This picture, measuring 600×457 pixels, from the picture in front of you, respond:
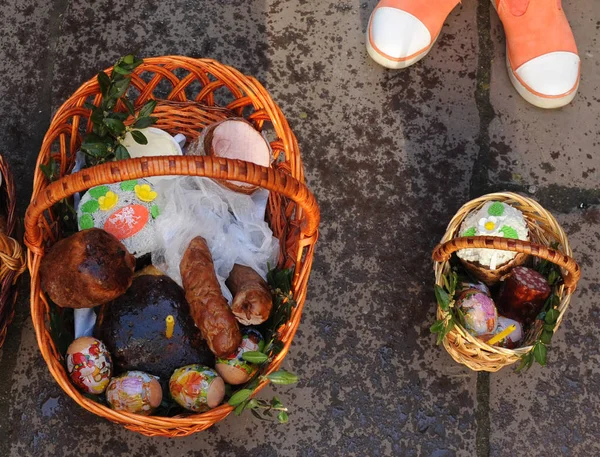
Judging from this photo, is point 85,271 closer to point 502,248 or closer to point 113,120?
point 113,120

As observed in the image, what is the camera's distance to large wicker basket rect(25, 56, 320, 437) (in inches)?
44.4

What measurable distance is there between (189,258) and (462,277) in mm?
665

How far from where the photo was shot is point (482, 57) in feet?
6.40

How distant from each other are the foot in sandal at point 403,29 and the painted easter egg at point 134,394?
110cm

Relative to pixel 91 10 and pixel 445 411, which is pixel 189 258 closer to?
pixel 445 411

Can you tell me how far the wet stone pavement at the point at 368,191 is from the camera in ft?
5.16

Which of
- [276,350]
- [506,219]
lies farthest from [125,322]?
[506,219]

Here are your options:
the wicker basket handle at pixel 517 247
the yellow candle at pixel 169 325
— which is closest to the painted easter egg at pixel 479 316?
the wicker basket handle at pixel 517 247

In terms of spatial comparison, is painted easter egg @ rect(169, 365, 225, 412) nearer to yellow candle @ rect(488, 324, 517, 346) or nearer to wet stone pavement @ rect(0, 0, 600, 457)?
wet stone pavement @ rect(0, 0, 600, 457)

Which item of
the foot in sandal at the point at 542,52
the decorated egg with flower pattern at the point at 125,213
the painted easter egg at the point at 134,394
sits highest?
the foot in sandal at the point at 542,52

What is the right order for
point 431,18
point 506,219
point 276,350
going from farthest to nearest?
point 431,18, point 506,219, point 276,350

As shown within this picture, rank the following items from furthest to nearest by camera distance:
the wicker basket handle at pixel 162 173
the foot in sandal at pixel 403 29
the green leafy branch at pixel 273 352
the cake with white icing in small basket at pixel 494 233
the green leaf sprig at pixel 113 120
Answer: the foot in sandal at pixel 403 29 < the cake with white icing in small basket at pixel 494 233 < the green leaf sprig at pixel 113 120 < the green leafy branch at pixel 273 352 < the wicker basket handle at pixel 162 173

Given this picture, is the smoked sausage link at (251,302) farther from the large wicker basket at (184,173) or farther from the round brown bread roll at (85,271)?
the round brown bread roll at (85,271)

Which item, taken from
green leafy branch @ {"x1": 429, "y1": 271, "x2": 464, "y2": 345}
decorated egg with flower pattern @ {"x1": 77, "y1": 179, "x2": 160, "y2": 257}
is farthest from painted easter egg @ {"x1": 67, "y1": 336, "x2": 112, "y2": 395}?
green leafy branch @ {"x1": 429, "y1": 271, "x2": 464, "y2": 345}
